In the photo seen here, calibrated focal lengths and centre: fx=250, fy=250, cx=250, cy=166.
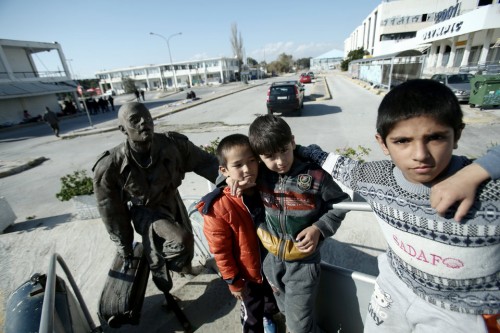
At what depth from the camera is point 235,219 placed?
5.55ft

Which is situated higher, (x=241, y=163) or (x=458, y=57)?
(x=241, y=163)

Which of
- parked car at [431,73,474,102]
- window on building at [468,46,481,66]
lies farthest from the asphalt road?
window on building at [468,46,481,66]

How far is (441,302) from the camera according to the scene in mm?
1102

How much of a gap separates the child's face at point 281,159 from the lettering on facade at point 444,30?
2889cm

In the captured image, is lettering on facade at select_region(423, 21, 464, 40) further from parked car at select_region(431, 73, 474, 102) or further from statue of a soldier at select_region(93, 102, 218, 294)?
statue of a soldier at select_region(93, 102, 218, 294)

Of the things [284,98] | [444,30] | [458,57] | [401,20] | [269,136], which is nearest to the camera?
[269,136]

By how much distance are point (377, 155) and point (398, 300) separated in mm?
5920

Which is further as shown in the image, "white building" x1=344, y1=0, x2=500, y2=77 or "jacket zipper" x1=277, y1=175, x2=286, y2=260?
"white building" x1=344, y1=0, x2=500, y2=77

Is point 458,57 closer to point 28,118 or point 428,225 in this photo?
point 428,225

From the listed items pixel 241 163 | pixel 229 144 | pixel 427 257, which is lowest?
pixel 427 257

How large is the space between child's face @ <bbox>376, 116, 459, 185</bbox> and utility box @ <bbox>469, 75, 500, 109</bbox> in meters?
12.9

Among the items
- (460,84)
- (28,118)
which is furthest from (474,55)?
(28,118)

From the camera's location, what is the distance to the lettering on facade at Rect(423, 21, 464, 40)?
71.3 feet

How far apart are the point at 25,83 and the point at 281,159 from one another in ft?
104
